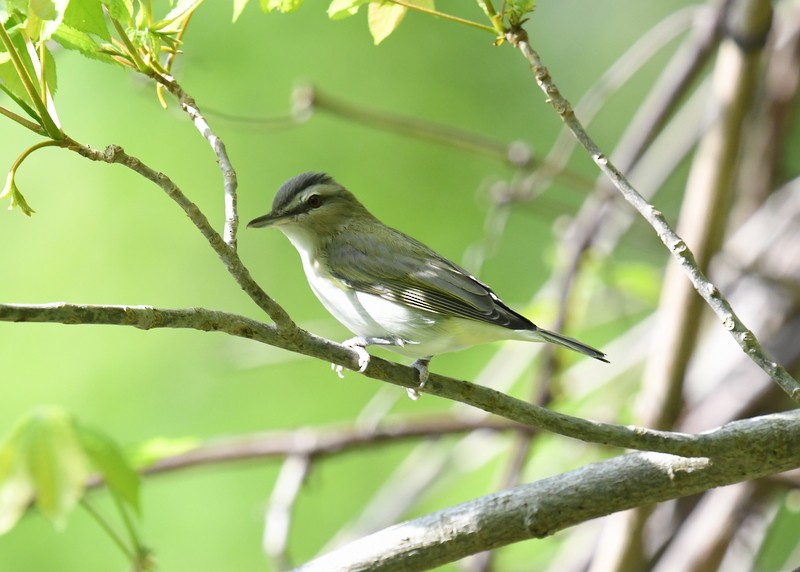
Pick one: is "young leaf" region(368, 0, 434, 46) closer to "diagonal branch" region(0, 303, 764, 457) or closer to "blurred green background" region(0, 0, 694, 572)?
"diagonal branch" region(0, 303, 764, 457)

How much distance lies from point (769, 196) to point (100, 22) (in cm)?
302

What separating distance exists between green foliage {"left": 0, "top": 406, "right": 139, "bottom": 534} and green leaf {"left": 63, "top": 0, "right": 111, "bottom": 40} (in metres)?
1.30

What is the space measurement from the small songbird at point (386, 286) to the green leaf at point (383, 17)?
0.93 metres

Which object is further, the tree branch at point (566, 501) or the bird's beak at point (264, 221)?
the bird's beak at point (264, 221)

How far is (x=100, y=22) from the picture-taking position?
1534mm

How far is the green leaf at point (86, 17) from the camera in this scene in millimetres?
1503

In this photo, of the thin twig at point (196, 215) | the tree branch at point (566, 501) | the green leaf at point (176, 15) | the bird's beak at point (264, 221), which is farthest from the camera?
the bird's beak at point (264, 221)

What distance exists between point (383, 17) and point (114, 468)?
1361 mm

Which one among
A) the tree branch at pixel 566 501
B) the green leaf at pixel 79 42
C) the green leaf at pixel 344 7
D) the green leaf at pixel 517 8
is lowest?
the tree branch at pixel 566 501

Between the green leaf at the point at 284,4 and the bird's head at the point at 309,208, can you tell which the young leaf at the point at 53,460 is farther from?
the green leaf at the point at 284,4

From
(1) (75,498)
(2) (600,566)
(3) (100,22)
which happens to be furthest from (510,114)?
(3) (100,22)

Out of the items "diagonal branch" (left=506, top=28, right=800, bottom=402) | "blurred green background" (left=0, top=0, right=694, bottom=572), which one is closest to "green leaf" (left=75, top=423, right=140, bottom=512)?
"diagonal branch" (left=506, top=28, right=800, bottom=402)

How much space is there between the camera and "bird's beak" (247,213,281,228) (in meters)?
2.98

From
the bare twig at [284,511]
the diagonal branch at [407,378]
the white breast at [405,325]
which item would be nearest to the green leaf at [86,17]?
the diagonal branch at [407,378]
